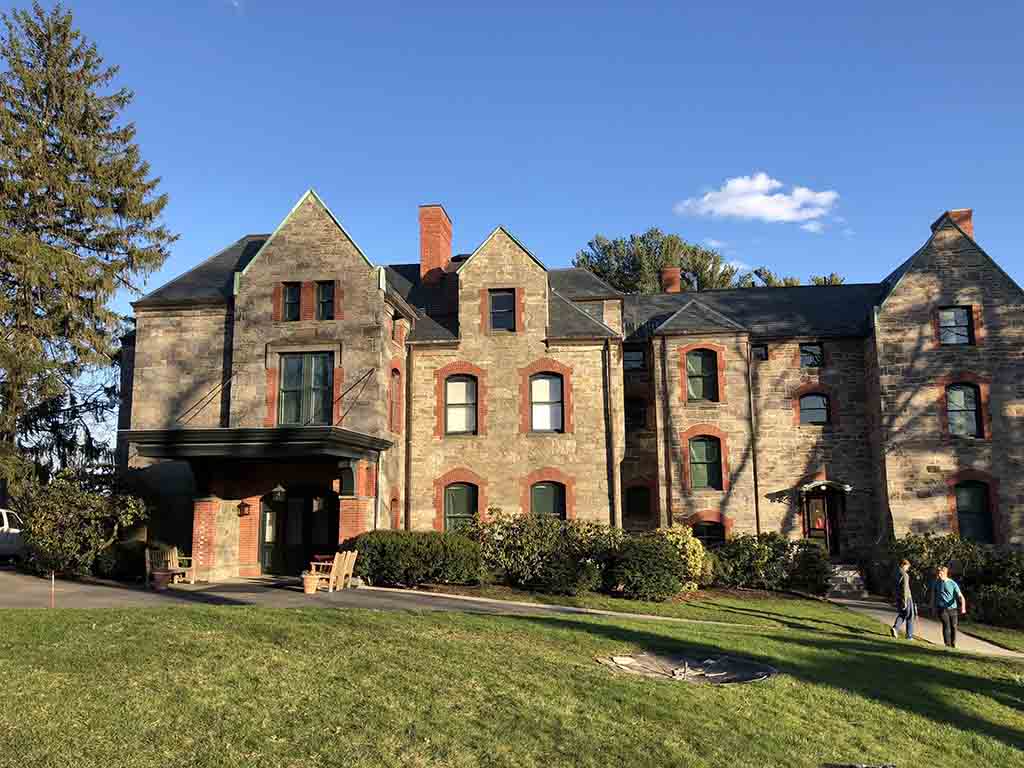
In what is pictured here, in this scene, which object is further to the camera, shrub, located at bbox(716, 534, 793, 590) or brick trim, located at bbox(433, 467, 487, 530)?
brick trim, located at bbox(433, 467, 487, 530)

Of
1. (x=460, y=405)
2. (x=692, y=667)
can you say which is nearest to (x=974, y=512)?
(x=460, y=405)

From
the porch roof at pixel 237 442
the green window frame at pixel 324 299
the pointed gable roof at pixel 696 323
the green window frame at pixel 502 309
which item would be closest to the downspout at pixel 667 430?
the pointed gable roof at pixel 696 323

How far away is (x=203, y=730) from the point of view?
8234 millimetres

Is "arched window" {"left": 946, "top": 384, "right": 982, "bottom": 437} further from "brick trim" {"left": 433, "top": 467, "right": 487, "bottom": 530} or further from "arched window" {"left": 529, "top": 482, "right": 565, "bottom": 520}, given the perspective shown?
"brick trim" {"left": 433, "top": 467, "right": 487, "bottom": 530}

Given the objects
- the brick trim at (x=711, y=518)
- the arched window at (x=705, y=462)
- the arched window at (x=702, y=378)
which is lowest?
the brick trim at (x=711, y=518)

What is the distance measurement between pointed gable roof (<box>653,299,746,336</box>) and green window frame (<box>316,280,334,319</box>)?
10840 mm

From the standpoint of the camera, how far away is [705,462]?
88.7 feet

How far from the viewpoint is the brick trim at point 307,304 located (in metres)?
23.8

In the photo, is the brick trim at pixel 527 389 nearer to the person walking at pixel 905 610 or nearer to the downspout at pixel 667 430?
the downspout at pixel 667 430

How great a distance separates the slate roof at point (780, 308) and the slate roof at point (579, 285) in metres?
2.01

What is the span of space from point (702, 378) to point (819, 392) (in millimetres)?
4235

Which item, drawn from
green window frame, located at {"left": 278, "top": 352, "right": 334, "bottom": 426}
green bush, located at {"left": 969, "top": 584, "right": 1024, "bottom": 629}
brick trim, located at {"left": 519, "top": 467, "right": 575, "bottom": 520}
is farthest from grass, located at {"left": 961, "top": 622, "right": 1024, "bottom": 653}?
green window frame, located at {"left": 278, "top": 352, "right": 334, "bottom": 426}

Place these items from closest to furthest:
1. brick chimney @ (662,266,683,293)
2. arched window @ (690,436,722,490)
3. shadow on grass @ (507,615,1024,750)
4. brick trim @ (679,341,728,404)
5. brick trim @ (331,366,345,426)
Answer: shadow on grass @ (507,615,1024,750) < brick trim @ (331,366,345,426) < arched window @ (690,436,722,490) < brick trim @ (679,341,728,404) < brick chimney @ (662,266,683,293)

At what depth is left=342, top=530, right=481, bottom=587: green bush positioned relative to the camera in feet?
65.8
